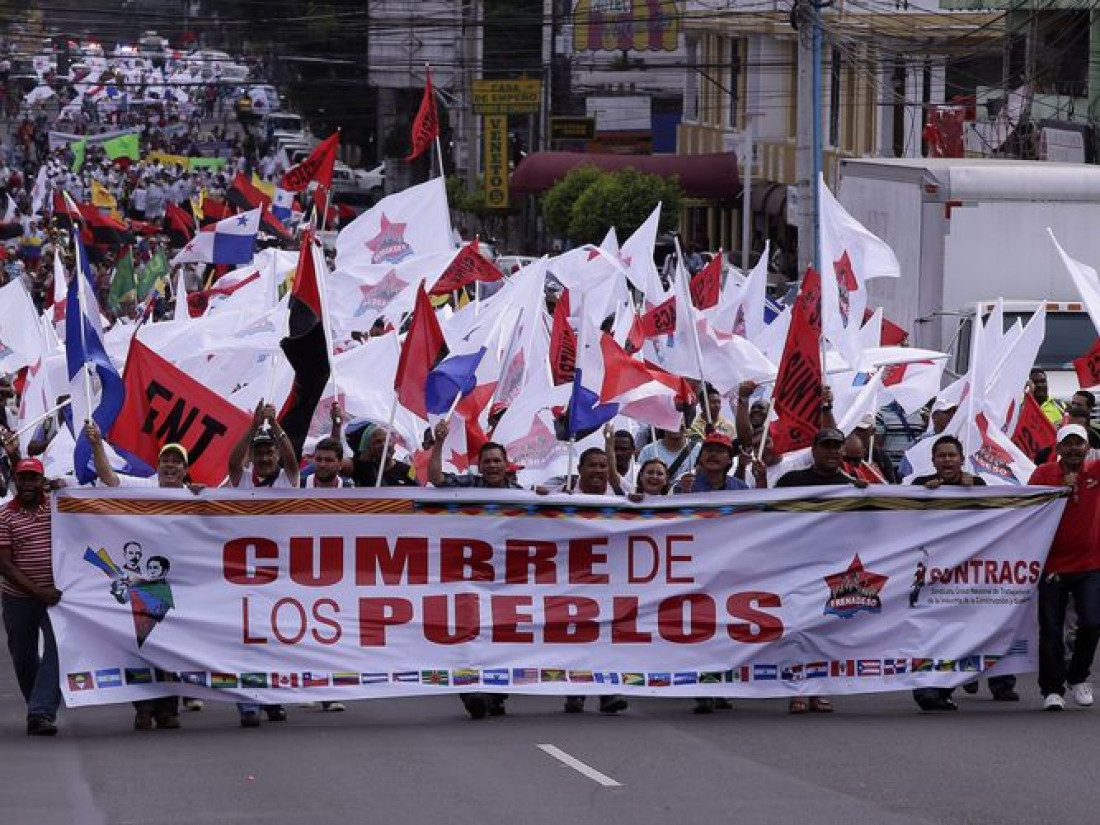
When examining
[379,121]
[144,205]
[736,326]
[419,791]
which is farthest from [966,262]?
[379,121]

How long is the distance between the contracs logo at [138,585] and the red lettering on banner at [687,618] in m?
2.49

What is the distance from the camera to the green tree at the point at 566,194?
49406 mm

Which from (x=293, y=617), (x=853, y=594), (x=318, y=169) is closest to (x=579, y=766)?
(x=293, y=617)

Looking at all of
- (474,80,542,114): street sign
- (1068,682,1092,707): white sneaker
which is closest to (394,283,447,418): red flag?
(1068,682,1092,707): white sneaker

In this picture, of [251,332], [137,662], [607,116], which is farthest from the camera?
[607,116]

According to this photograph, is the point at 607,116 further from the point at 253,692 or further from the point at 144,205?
the point at 253,692

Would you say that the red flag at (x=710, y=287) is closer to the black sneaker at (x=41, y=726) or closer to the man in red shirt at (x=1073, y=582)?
the man in red shirt at (x=1073, y=582)

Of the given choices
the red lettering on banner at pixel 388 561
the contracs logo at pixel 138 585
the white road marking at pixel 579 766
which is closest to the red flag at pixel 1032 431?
the red lettering on banner at pixel 388 561

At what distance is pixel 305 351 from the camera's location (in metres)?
12.4

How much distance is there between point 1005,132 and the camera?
122ft

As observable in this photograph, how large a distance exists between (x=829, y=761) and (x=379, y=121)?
72.4m

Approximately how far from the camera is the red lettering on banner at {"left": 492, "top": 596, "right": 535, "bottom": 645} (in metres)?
12.0

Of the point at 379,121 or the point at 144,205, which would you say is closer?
the point at 144,205

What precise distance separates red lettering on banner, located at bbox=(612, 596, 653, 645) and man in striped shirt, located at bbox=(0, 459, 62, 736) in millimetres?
2797
